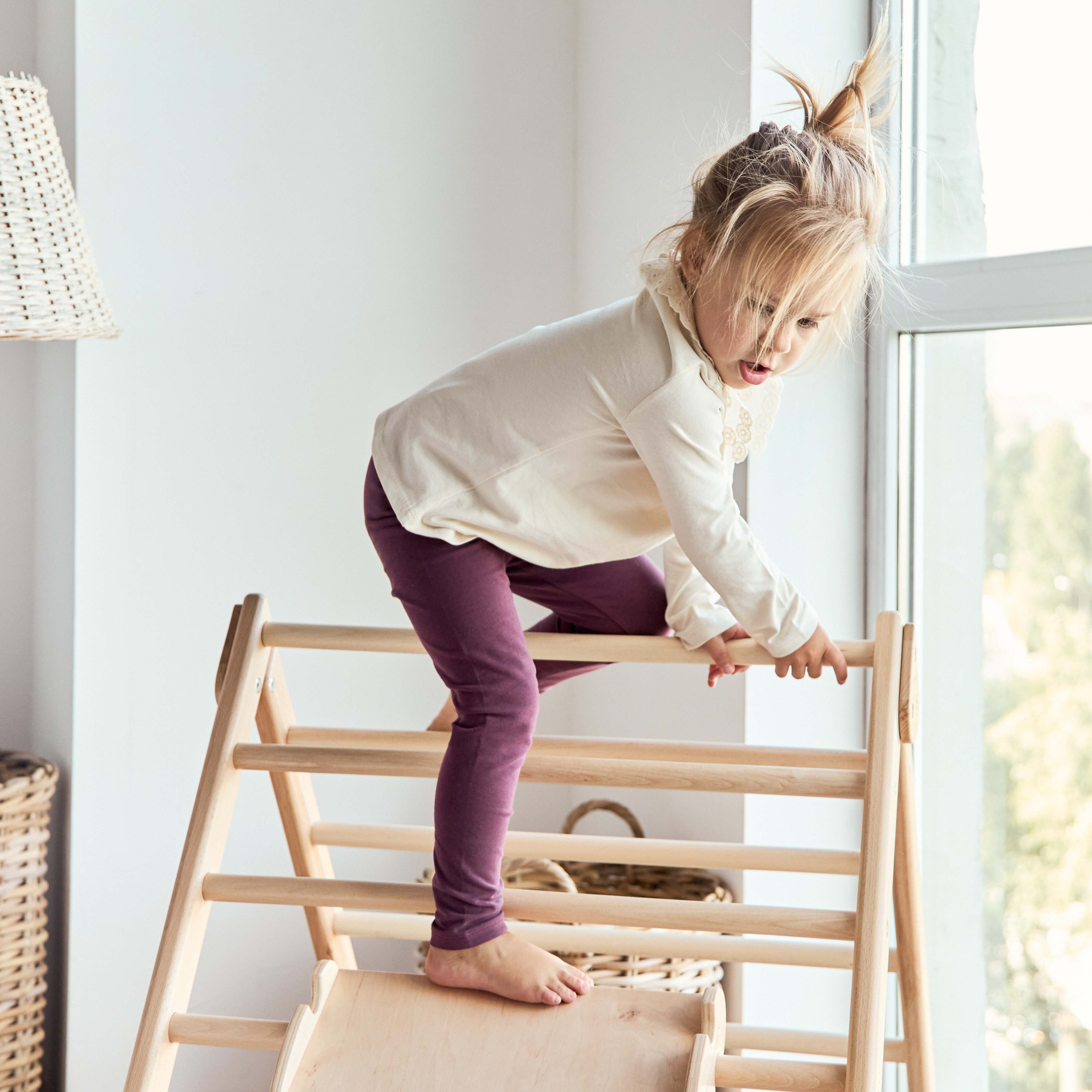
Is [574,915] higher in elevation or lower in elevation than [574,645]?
lower

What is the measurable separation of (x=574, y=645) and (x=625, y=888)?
67 cm

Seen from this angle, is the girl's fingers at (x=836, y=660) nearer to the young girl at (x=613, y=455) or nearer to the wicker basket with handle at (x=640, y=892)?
the young girl at (x=613, y=455)

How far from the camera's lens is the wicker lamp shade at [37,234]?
117cm

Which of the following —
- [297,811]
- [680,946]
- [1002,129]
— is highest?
[1002,129]

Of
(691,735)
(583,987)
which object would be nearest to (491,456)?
(583,987)

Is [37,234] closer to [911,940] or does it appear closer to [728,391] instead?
[728,391]

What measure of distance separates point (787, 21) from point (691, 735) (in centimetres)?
97

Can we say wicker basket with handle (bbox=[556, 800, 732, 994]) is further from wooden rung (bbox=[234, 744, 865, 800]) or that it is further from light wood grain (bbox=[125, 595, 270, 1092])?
light wood grain (bbox=[125, 595, 270, 1092])

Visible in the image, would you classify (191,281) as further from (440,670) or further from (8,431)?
(440,670)

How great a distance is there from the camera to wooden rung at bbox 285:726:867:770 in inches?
44.1

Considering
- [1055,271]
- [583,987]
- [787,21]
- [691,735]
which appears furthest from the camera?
[691,735]

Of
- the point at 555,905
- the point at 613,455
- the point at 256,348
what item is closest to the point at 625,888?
the point at 555,905

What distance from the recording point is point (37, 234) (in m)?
1.19

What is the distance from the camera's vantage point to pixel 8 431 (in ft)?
5.22
